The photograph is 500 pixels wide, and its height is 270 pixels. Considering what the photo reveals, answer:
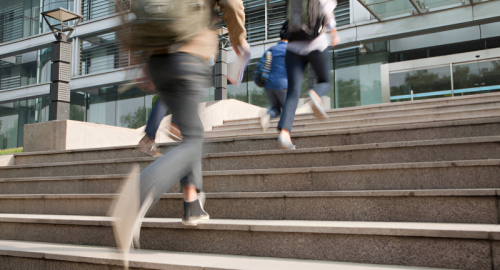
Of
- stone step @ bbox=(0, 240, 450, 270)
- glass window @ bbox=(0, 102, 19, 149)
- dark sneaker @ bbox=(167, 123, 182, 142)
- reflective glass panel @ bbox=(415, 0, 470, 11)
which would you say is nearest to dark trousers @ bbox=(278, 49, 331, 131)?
dark sneaker @ bbox=(167, 123, 182, 142)

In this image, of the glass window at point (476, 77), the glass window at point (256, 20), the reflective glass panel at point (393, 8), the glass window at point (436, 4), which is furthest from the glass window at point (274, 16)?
the glass window at point (476, 77)

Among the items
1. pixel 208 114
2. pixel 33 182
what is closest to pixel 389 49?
pixel 208 114

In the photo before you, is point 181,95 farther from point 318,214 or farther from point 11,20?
point 11,20

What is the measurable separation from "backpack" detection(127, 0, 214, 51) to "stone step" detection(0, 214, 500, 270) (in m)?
1.39

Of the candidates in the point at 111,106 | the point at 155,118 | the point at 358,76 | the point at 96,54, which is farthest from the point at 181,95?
the point at 96,54

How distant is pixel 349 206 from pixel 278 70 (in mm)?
2674

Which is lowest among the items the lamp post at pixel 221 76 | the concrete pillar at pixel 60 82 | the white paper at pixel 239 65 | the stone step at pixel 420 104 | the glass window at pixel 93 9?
the white paper at pixel 239 65

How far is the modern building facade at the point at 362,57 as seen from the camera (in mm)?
15828

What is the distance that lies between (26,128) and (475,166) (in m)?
8.06

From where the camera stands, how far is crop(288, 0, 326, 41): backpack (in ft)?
13.2

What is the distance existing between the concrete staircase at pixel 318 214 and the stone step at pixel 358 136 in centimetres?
1

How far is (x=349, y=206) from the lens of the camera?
323cm

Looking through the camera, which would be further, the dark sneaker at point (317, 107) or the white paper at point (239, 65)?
the dark sneaker at point (317, 107)

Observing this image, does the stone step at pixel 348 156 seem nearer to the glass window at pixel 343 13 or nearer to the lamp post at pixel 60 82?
the lamp post at pixel 60 82
